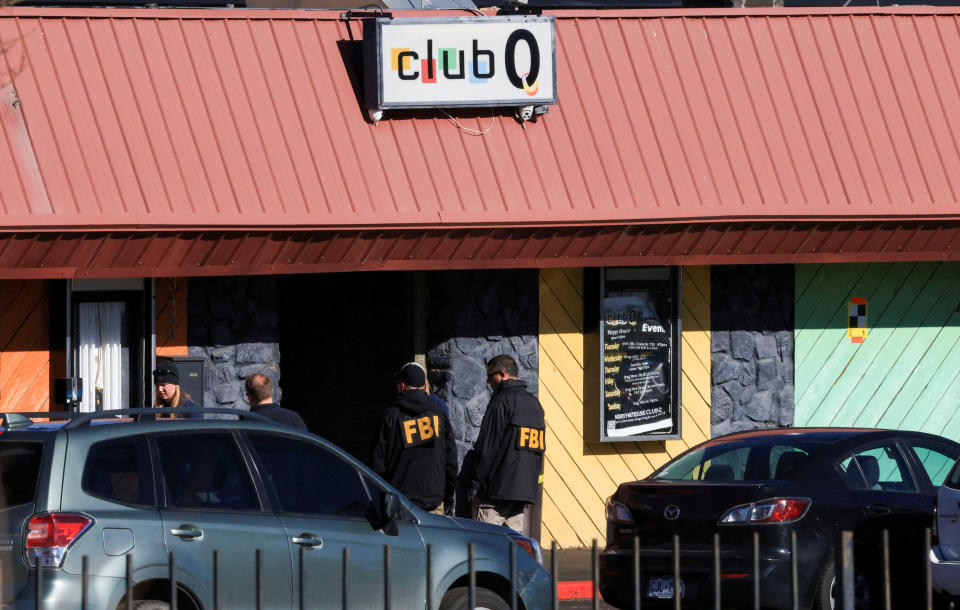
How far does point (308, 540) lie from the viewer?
8.48 m

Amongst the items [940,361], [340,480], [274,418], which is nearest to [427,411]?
[274,418]

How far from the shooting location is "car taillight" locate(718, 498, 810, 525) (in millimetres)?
10234

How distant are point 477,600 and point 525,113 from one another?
22.1 feet

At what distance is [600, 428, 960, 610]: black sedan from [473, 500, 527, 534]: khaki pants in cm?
129

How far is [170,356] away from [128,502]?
6180 mm

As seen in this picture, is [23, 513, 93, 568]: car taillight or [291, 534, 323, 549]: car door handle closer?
[23, 513, 93, 568]: car taillight

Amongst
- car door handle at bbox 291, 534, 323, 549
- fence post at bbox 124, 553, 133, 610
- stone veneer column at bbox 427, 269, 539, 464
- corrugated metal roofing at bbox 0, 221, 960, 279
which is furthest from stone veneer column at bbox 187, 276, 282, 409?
fence post at bbox 124, 553, 133, 610

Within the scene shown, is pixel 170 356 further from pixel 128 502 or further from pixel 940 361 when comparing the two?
pixel 940 361

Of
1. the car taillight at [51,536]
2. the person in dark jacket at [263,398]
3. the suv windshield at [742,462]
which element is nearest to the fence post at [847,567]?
the car taillight at [51,536]

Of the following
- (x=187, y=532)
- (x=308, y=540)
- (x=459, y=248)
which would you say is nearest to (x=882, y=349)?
(x=459, y=248)

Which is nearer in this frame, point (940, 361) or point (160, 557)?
point (160, 557)

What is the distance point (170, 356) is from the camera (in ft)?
46.2

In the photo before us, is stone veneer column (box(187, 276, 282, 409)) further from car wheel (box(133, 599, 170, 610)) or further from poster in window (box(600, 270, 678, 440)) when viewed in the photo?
car wheel (box(133, 599, 170, 610))

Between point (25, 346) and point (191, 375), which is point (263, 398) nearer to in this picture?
point (191, 375)
